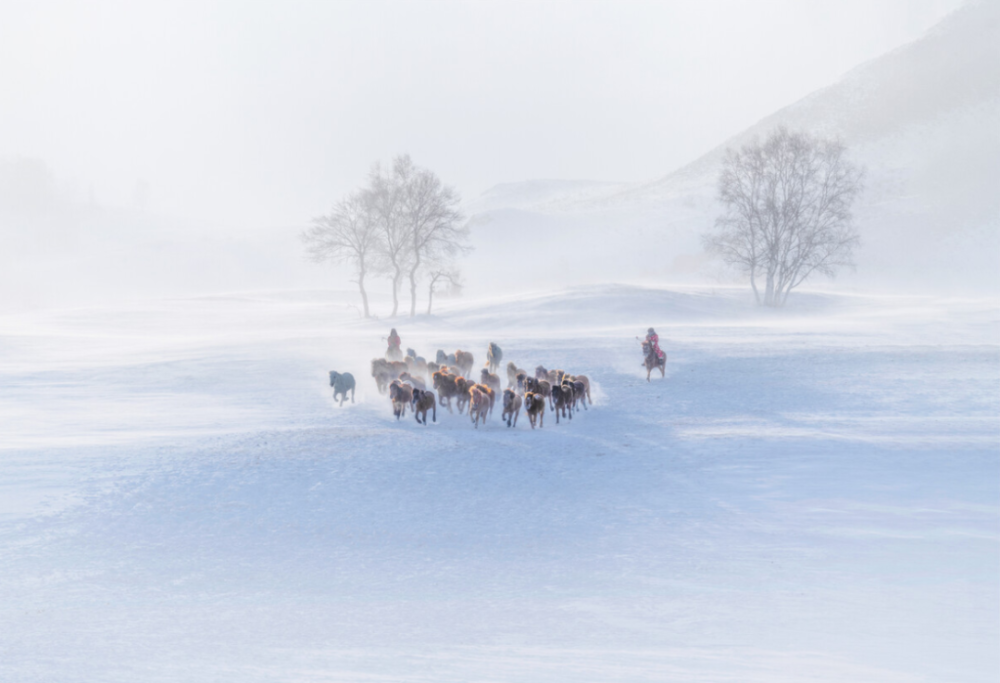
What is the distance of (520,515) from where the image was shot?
12062 millimetres

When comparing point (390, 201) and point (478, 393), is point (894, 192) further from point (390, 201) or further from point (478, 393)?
point (478, 393)

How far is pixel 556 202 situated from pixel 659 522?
16743 centimetres

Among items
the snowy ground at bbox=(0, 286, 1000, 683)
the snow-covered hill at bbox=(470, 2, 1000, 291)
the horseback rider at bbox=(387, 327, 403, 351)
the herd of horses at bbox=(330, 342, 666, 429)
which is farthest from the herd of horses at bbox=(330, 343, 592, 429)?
the snow-covered hill at bbox=(470, 2, 1000, 291)

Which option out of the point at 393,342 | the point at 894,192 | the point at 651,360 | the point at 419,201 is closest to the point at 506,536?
the point at 651,360

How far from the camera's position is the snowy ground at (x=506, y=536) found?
7715 mm

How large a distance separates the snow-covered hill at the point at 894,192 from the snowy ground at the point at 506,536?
278 feet

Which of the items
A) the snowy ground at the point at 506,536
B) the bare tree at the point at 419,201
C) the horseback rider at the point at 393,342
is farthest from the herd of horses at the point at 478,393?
the bare tree at the point at 419,201

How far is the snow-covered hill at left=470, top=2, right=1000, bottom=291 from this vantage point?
10944cm

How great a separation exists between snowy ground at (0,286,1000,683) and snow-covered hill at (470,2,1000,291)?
8476 centimetres

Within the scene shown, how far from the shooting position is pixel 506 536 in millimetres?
11195

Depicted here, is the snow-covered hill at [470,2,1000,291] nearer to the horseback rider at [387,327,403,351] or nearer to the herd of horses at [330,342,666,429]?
the horseback rider at [387,327,403,351]

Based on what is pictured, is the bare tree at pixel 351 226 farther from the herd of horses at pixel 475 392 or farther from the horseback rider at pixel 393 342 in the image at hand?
the herd of horses at pixel 475 392

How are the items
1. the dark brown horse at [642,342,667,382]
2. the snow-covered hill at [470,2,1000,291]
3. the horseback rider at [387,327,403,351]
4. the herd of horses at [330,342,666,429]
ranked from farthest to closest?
the snow-covered hill at [470,2,1000,291], the horseback rider at [387,327,403,351], the dark brown horse at [642,342,667,382], the herd of horses at [330,342,666,429]

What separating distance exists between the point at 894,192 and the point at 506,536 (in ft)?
468
